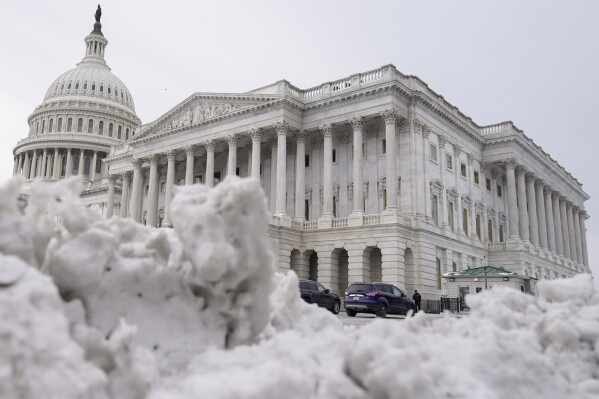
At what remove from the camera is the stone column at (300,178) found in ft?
141

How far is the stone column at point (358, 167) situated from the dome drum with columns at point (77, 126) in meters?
58.8

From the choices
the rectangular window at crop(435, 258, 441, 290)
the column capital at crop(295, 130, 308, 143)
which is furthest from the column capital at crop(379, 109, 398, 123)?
the rectangular window at crop(435, 258, 441, 290)

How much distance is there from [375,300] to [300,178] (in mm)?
18476

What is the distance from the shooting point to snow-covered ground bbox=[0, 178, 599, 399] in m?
3.45

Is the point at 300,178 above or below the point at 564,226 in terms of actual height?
above

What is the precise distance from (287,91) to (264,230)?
3952cm

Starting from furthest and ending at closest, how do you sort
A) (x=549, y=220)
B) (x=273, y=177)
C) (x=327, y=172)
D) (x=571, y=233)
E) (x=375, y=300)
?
(x=571, y=233) → (x=549, y=220) → (x=273, y=177) → (x=327, y=172) → (x=375, y=300)

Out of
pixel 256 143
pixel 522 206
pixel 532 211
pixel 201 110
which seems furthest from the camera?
pixel 532 211

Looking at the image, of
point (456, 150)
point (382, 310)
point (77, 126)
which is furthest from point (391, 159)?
point (77, 126)

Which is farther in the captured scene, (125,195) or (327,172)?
(125,195)

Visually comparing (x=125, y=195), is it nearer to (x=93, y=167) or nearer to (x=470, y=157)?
(x=470, y=157)

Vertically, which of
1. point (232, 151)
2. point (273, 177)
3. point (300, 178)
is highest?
point (232, 151)

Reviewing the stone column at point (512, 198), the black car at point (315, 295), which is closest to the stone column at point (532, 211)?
the stone column at point (512, 198)

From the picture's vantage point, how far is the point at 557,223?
60344 millimetres
